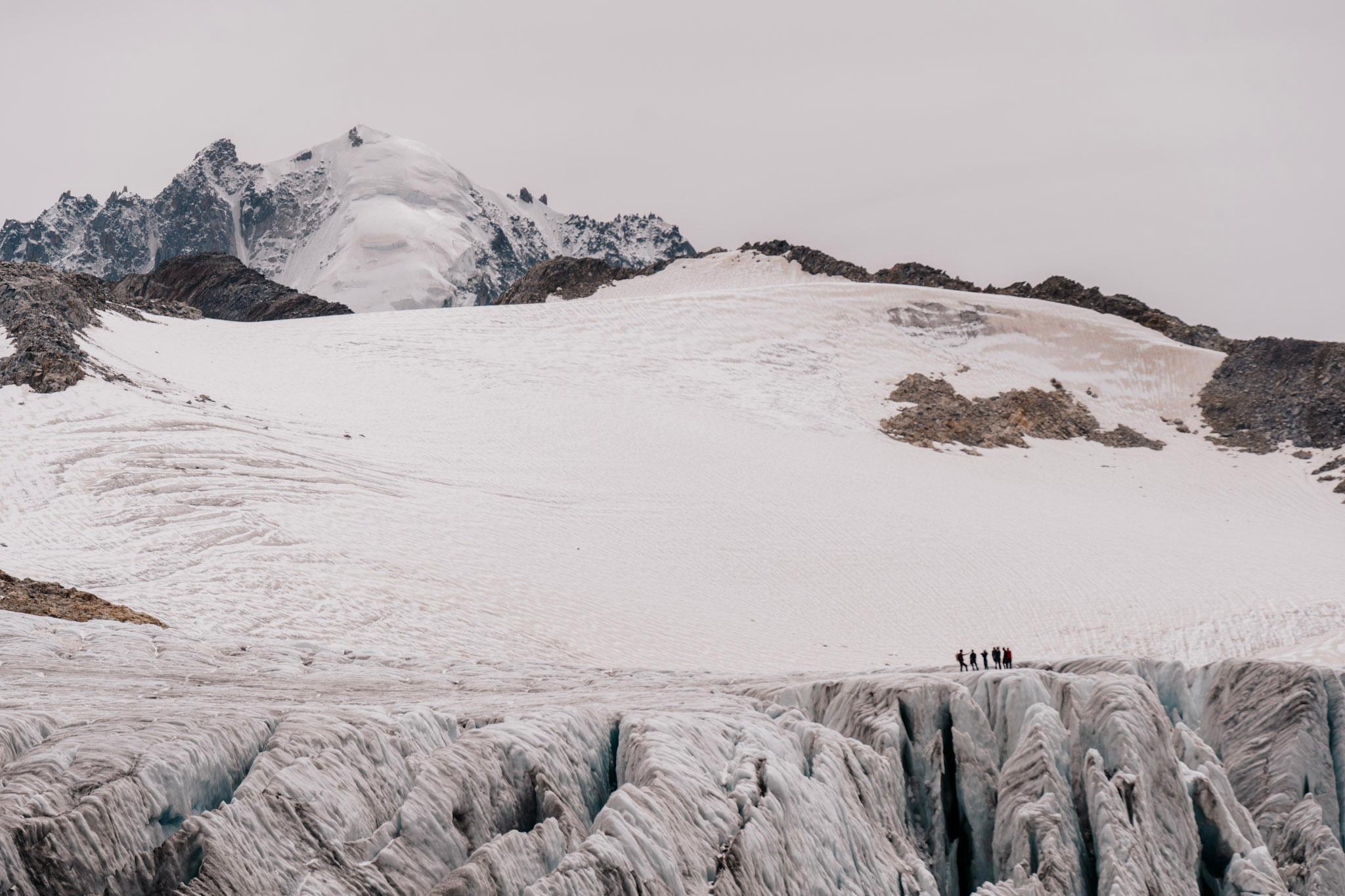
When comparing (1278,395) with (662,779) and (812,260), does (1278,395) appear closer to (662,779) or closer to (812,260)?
(812,260)

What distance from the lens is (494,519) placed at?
3234cm

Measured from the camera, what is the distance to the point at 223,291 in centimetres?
10769

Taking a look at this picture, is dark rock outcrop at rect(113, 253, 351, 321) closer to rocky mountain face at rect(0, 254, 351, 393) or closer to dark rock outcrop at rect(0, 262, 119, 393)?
rocky mountain face at rect(0, 254, 351, 393)

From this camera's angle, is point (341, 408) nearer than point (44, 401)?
No

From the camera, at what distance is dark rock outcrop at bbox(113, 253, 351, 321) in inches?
3989

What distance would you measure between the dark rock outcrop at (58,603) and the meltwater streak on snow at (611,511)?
6.00ft

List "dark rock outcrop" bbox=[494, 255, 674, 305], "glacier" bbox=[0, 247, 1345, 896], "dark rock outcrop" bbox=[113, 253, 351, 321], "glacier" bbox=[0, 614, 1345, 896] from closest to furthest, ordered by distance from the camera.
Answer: "glacier" bbox=[0, 614, 1345, 896], "glacier" bbox=[0, 247, 1345, 896], "dark rock outcrop" bbox=[494, 255, 674, 305], "dark rock outcrop" bbox=[113, 253, 351, 321]

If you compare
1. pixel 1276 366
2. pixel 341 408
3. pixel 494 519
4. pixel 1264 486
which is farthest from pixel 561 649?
pixel 1276 366

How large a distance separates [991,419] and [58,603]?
4844cm

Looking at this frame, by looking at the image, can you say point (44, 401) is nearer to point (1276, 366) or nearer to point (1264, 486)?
point (1264, 486)

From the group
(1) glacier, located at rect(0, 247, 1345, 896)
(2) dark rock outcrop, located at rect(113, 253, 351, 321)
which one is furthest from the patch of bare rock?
(2) dark rock outcrop, located at rect(113, 253, 351, 321)

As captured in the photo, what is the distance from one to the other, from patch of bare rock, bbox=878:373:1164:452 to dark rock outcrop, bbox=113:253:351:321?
196 ft

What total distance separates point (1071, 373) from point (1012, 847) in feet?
202

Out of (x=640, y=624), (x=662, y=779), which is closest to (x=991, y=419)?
(x=640, y=624)
